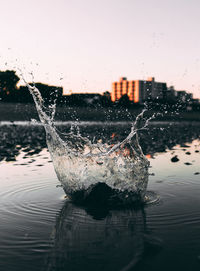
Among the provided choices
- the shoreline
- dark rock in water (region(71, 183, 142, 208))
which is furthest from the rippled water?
the shoreline

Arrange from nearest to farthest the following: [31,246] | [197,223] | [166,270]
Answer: [166,270] < [31,246] < [197,223]

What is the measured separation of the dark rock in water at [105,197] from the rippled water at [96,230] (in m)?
0.33

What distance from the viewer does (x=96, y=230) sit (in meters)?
5.79

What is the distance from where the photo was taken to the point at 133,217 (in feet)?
21.5

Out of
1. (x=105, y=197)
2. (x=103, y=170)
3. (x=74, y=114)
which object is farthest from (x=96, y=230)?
(x=74, y=114)

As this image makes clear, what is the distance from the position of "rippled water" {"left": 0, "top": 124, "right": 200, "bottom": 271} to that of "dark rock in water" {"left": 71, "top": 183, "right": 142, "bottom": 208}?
33 cm

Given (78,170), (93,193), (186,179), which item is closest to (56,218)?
(93,193)

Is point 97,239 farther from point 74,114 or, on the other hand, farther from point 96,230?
point 74,114

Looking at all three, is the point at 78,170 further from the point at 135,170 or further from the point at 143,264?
the point at 143,264

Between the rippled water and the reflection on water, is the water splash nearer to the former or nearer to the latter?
the rippled water

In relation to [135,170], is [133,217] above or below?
below

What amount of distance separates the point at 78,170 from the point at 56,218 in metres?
1.99

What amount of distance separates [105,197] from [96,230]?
6.05 ft

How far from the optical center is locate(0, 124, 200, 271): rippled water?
4.50 meters
